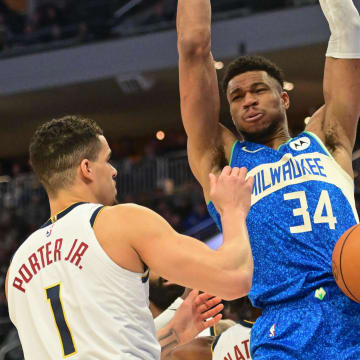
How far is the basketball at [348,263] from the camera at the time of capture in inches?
123

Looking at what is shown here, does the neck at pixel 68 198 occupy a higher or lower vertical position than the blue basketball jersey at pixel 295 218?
higher

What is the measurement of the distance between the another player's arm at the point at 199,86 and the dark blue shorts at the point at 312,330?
77 cm

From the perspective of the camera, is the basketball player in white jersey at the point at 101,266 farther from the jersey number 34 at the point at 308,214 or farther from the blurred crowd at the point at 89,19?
the blurred crowd at the point at 89,19

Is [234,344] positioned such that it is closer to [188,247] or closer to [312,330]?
[312,330]

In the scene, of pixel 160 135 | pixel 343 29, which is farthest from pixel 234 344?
pixel 160 135

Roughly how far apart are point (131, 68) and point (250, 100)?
11.6 meters

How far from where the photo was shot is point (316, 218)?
3428 millimetres

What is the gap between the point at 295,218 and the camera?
3436mm

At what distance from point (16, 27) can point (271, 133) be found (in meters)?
14.0

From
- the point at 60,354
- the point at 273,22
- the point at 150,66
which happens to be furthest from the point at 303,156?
the point at 150,66

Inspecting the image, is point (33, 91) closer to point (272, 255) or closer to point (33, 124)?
point (33, 124)

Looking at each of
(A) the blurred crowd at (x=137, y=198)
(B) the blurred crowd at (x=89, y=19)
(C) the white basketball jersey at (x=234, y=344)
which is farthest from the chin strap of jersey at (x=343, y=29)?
(B) the blurred crowd at (x=89, y=19)

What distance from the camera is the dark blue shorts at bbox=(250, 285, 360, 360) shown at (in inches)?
126

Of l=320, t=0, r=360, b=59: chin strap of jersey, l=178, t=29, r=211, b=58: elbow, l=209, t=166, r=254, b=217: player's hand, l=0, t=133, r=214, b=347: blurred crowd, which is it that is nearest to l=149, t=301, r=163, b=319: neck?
l=178, t=29, r=211, b=58: elbow
